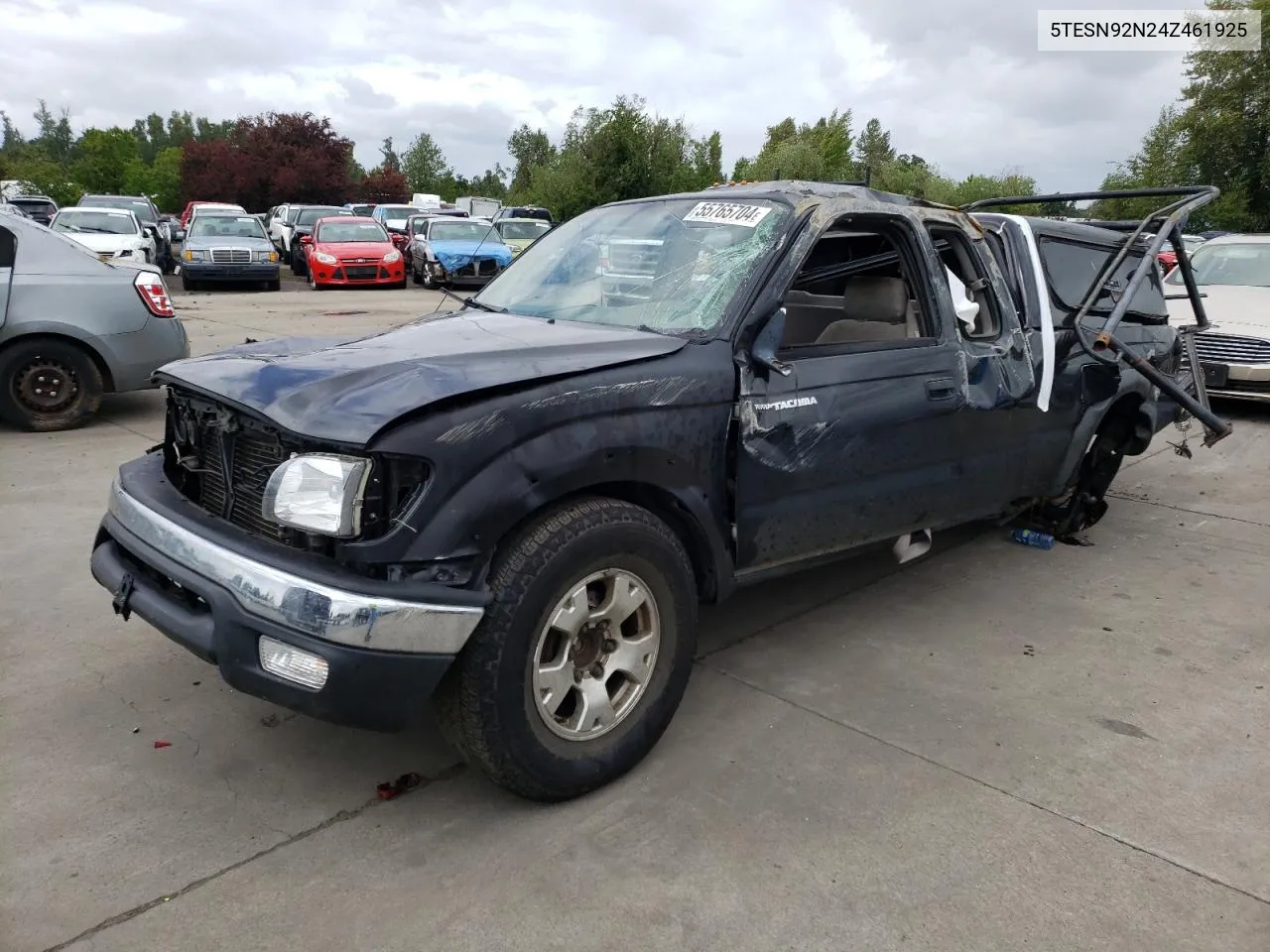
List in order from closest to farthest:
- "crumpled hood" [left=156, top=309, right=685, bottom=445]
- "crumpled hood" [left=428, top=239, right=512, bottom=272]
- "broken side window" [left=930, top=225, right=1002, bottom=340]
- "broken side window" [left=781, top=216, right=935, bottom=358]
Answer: "crumpled hood" [left=156, top=309, right=685, bottom=445]
"broken side window" [left=781, top=216, right=935, bottom=358]
"broken side window" [left=930, top=225, right=1002, bottom=340]
"crumpled hood" [left=428, top=239, right=512, bottom=272]

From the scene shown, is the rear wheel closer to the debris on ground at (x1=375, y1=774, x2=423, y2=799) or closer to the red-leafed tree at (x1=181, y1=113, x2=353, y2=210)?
the debris on ground at (x1=375, y1=774, x2=423, y2=799)

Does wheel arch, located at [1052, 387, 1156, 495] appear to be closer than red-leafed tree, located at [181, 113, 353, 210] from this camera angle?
Yes

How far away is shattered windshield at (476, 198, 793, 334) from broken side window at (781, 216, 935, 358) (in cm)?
32

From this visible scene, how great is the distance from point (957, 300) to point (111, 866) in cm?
388

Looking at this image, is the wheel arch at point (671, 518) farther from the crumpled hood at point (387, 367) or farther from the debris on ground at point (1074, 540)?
the debris on ground at point (1074, 540)

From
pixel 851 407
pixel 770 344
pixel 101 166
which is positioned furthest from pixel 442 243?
pixel 101 166

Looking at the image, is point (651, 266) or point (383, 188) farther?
point (383, 188)

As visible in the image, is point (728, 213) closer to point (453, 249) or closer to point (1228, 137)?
point (453, 249)

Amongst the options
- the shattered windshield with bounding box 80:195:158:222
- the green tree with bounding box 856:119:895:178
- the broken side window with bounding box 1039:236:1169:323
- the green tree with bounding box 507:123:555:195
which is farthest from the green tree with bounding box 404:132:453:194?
the broken side window with bounding box 1039:236:1169:323

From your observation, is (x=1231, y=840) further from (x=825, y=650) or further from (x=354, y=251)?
(x=354, y=251)

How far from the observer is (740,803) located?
2961 mm

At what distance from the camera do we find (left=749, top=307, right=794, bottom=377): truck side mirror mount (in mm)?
3279

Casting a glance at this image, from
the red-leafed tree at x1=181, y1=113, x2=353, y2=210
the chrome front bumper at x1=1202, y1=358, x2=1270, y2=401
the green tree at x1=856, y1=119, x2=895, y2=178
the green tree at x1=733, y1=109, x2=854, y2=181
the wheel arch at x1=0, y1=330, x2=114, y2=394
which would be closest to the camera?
the wheel arch at x1=0, y1=330, x2=114, y2=394

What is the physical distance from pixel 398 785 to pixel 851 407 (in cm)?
205
